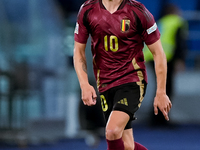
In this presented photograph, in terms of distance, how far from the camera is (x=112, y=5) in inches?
198

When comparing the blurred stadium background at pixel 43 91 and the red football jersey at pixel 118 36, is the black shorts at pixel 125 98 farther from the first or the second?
the blurred stadium background at pixel 43 91

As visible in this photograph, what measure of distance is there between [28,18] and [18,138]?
1.79 meters

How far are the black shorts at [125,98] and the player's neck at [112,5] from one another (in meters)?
0.69

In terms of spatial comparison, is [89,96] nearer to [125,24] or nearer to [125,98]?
[125,98]

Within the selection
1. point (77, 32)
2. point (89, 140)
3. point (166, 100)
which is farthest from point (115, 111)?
point (89, 140)

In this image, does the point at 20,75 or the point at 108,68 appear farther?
the point at 20,75

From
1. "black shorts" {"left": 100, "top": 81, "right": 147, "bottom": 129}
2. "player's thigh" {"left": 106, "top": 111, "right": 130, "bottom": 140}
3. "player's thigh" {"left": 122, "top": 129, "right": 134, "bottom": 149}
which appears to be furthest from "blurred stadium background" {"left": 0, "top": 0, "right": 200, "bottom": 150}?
"player's thigh" {"left": 106, "top": 111, "right": 130, "bottom": 140}

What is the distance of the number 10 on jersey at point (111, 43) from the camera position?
Answer: 16.5 feet

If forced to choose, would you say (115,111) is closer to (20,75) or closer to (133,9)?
(133,9)

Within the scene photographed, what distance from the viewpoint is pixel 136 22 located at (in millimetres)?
4957

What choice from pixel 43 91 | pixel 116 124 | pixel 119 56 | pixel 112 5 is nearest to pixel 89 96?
pixel 116 124

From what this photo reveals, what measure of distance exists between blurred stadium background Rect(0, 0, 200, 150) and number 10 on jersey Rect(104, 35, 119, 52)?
10.4ft

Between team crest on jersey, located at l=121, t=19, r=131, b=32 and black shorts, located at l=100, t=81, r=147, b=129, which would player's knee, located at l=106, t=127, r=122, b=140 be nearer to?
black shorts, located at l=100, t=81, r=147, b=129

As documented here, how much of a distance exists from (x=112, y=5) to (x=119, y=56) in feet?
1.52
